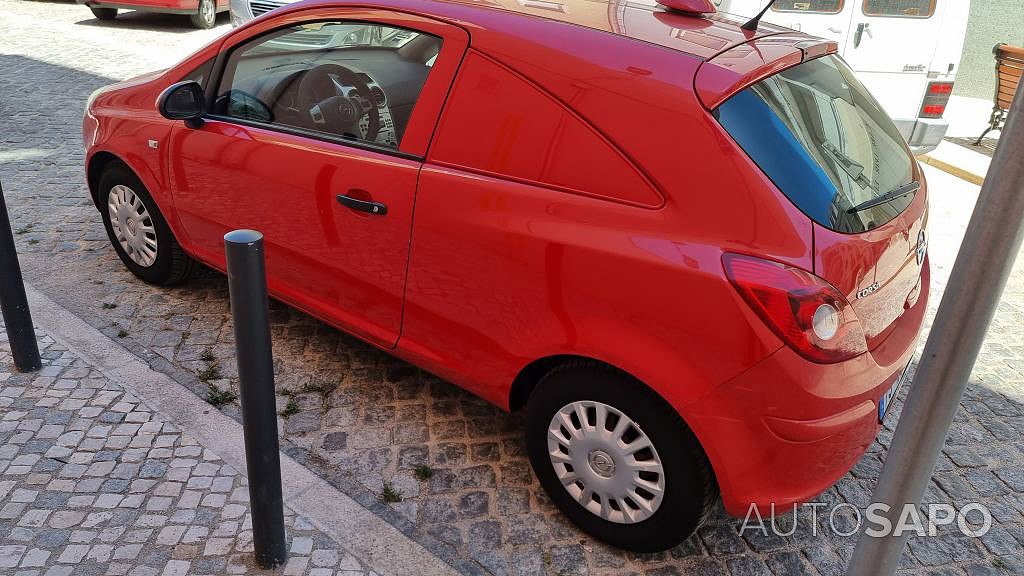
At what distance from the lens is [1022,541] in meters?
3.03

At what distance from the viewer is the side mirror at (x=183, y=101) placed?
3.54 m

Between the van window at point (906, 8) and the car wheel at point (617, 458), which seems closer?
the car wheel at point (617, 458)

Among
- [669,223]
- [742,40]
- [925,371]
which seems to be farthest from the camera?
[742,40]

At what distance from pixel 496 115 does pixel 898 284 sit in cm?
143

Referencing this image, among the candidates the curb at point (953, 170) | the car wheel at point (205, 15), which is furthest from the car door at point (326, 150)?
the car wheel at point (205, 15)

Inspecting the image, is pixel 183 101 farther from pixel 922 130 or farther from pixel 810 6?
pixel 922 130

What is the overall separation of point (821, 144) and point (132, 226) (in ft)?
11.5

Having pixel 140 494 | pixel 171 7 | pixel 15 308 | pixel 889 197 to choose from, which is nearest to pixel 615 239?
pixel 889 197

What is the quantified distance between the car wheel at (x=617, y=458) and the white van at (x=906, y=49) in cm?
498

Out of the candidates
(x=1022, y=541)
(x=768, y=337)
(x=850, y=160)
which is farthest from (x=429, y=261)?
(x=1022, y=541)

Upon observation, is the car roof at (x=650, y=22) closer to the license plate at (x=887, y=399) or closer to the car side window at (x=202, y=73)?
the license plate at (x=887, y=399)

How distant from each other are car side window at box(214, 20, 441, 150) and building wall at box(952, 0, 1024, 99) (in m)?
10.8

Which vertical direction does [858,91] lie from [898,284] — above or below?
above

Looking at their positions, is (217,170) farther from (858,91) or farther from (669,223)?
(858,91)
